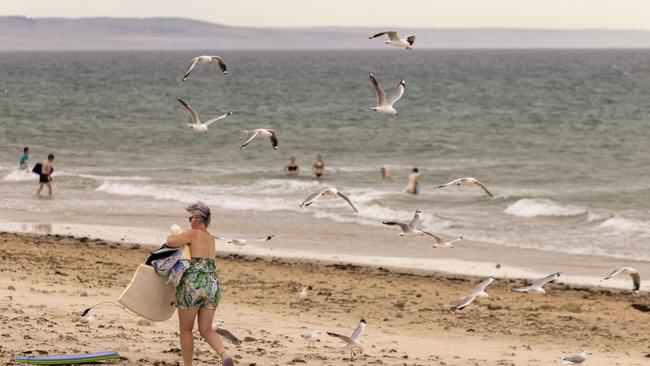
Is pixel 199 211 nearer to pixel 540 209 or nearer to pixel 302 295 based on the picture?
pixel 302 295

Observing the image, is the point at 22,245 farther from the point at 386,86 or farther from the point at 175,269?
the point at 386,86

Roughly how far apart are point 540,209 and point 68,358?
19.2m

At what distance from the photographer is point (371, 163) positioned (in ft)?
133

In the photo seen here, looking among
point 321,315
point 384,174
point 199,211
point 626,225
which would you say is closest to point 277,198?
point 384,174

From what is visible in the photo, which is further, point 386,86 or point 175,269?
point 386,86

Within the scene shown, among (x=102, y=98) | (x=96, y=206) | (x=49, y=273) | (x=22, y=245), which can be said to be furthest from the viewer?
(x=102, y=98)

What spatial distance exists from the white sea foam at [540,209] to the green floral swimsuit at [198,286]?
18700 mm

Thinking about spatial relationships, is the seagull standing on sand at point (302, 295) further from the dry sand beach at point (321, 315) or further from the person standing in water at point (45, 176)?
the person standing in water at point (45, 176)

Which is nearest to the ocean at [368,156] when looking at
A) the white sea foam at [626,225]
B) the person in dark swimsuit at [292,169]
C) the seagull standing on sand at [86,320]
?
the white sea foam at [626,225]

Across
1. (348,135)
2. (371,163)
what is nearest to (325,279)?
(371,163)

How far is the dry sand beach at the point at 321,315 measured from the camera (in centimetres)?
1073

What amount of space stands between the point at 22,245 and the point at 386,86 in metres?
84.6

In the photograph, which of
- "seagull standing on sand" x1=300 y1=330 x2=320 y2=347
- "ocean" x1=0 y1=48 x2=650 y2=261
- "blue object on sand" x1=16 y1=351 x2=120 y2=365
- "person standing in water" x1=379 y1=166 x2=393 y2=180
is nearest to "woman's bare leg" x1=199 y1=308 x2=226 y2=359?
"blue object on sand" x1=16 y1=351 x2=120 y2=365

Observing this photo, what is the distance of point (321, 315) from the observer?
1468 centimetres
